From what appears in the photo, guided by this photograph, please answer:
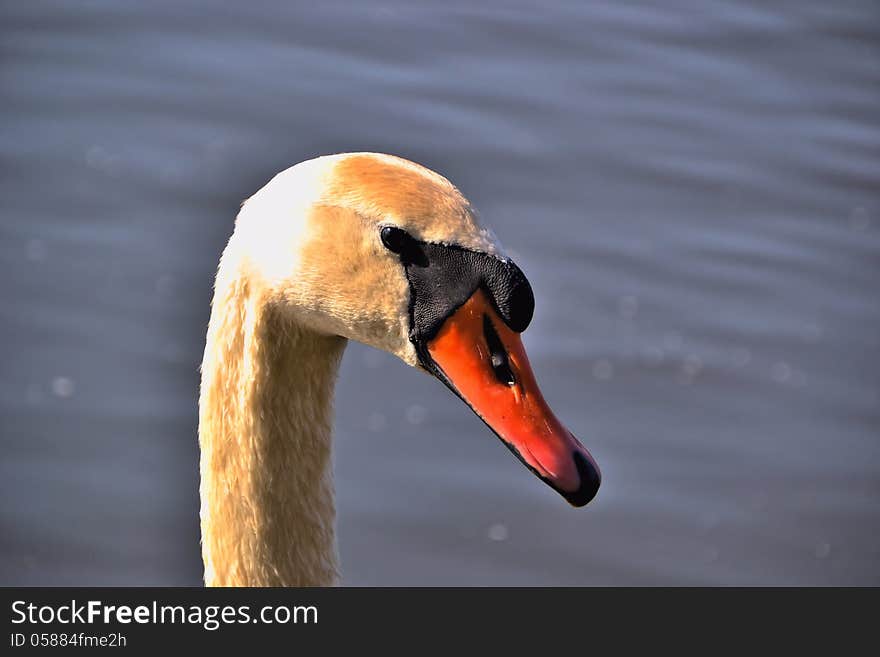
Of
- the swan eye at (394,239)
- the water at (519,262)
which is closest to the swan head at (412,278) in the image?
the swan eye at (394,239)

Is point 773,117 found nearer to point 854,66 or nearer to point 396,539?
point 854,66

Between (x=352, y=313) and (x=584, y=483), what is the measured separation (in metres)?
0.60

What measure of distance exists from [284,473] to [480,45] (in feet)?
19.6

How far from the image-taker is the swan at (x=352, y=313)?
3.26 metres

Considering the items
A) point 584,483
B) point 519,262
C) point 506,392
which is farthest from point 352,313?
point 519,262

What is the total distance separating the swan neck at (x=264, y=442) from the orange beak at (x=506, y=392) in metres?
0.31

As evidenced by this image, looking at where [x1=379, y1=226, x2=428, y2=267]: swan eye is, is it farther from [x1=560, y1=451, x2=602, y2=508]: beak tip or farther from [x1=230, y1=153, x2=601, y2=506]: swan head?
[x1=560, y1=451, x2=602, y2=508]: beak tip

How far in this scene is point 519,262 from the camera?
720cm

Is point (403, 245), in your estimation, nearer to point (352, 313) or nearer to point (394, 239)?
point (394, 239)

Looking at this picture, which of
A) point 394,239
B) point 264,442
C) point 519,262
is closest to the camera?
point 394,239

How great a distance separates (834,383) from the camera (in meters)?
7.04

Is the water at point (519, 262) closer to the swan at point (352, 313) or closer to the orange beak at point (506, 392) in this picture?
the swan at point (352, 313)

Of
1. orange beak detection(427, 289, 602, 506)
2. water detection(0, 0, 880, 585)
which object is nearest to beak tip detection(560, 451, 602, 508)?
orange beak detection(427, 289, 602, 506)
